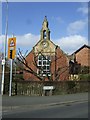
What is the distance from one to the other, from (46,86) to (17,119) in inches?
637

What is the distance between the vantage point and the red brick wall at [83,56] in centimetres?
6756

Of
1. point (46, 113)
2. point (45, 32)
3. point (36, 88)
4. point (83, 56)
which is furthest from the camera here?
point (83, 56)

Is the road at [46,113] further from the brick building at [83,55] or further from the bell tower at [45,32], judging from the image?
the brick building at [83,55]

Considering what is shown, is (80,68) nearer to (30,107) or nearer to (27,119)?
(30,107)

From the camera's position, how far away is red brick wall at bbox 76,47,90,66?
67.6m

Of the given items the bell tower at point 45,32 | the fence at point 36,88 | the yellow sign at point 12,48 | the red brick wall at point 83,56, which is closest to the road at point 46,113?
the yellow sign at point 12,48

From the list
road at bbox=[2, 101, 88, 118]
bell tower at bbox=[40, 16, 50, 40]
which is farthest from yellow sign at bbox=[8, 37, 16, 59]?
bell tower at bbox=[40, 16, 50, 40]

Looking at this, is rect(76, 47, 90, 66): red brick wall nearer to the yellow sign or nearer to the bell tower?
the bell tower

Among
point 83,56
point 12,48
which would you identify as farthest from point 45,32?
point 12,48

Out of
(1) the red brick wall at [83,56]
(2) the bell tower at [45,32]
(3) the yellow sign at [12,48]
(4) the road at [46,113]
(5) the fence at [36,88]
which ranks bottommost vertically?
(4) the road at [46,113]

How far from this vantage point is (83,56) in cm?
6744

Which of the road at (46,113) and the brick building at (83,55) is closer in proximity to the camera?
the road at (46,113)

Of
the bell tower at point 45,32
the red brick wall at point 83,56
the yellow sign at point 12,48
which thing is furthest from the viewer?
the red brick wall at point 83,56

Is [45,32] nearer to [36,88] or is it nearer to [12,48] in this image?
[36,88]
